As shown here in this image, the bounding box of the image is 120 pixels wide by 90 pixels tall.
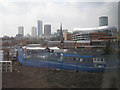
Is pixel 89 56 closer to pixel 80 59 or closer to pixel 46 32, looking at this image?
pixel 80 59

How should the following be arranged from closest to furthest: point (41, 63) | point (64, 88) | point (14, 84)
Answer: point (64, 88), point (14, 84), point (41, 63)

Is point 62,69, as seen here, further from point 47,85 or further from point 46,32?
point 46,32

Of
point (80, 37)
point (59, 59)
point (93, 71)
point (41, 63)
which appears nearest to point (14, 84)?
point (41, 63)

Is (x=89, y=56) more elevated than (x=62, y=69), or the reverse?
(x=89, y=56)

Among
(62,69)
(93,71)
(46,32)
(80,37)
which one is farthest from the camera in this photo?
(46,32)

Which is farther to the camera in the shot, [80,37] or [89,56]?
[80,37]

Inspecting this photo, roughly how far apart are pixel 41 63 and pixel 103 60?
2.41 meters

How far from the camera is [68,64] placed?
4145mm

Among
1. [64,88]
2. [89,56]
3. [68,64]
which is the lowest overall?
[64,88]

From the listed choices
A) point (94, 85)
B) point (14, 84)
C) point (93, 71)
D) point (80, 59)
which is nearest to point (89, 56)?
point (80, 59)

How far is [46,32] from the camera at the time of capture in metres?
41.6

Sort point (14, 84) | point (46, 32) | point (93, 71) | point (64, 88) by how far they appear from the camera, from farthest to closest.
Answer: point (46, 32) → point (93, 71) → point (14, 84) → point (64, 88)

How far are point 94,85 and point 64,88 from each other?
697mm

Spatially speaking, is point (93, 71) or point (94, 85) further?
point (93, 71)
